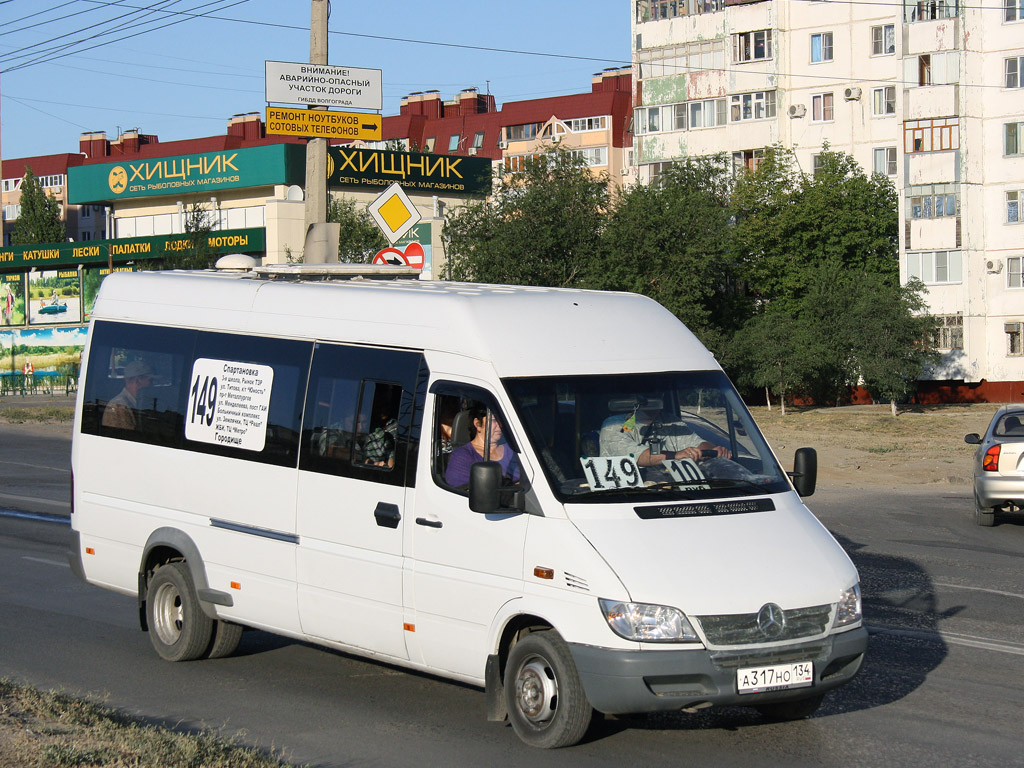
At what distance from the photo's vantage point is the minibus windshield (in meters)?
6.78

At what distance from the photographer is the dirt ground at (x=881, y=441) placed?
25453 mm

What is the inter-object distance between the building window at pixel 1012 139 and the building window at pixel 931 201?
2724mm

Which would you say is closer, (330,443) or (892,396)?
(330,443)

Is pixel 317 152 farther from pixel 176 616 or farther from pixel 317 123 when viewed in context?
pixel 176 616

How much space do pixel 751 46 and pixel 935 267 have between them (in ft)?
64.0

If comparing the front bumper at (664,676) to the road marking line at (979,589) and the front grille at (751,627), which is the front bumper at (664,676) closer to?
the front grille at (751,627)

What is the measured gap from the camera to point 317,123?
56.2 ft

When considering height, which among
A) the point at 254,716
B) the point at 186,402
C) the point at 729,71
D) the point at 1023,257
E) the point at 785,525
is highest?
the point at 729,71

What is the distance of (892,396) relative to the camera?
49750 mm

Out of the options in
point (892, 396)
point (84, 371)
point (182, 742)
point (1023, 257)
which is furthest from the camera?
point (1023, 257)

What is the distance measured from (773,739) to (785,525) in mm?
1105

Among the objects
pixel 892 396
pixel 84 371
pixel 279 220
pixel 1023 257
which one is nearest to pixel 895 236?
pixel 1023 257

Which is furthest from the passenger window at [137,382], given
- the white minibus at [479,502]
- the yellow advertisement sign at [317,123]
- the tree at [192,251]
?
the tree at [192,251]

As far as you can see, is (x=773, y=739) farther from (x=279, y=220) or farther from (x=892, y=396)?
(x=279, y=220)
